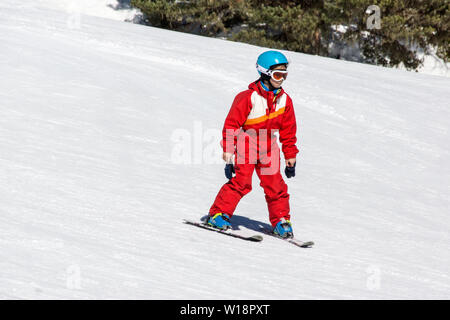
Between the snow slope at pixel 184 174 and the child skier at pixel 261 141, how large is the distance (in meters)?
0.30

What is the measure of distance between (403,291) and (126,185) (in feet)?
9.48

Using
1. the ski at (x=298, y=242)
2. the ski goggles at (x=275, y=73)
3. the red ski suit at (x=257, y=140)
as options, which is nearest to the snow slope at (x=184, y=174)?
the ski at (x=298, y=242)

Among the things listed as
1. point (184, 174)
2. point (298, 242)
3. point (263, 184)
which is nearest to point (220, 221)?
point (263, 184)

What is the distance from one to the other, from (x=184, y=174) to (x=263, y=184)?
2032 mm

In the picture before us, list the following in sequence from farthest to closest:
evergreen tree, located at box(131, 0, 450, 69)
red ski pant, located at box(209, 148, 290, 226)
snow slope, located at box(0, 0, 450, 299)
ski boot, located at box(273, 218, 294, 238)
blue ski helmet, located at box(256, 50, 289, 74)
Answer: evergreen tree, located at box(131, 0, 450, 69) → ski boot, located at box(273, 218, 294, 238) → red ski pant, located at box(209, 148, 290, 226) → blue ski helmet, located at box(256, 50, 289, 74) → snow slope, located at box(0, 0, 450, 299)

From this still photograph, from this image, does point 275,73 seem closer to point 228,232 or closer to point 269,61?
point 269,61

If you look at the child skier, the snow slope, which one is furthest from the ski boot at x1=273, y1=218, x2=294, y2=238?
the snow slope

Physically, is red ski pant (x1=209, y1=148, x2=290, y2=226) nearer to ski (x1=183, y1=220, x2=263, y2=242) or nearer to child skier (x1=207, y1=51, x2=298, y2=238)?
child skier (x1=207, y1=51, x2=298, y2=238)

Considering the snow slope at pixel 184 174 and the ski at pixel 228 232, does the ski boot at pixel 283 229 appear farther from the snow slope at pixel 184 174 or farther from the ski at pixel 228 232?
the ski at pixel 228 232

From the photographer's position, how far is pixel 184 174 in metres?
7.25

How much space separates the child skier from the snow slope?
30cm

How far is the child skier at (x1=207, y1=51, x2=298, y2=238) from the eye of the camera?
5090 millimetres

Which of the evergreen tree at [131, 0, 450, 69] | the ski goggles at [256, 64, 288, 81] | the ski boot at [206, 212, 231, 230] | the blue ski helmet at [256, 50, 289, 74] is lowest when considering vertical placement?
the ski boot at [206, 212, 231, 230]

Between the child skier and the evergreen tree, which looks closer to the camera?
the child skier
